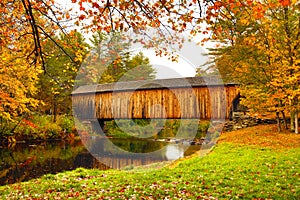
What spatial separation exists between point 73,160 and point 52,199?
935cm

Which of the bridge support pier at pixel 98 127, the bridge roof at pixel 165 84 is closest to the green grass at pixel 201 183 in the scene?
the bridge roof at pixel 165 84

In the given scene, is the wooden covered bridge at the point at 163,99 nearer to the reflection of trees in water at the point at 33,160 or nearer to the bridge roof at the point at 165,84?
the bridge roof at the point at 165,84

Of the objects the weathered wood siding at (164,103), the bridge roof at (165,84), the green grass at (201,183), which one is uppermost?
the bridge roof at (165,84)

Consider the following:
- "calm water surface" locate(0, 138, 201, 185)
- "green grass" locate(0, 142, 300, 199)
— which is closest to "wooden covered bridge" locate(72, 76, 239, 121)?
"calm water surface" locate(0, 138, 201, 185)

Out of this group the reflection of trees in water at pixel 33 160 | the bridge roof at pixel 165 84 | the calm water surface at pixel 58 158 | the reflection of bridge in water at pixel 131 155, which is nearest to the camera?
the reflection of trees in water at pixel 33 160

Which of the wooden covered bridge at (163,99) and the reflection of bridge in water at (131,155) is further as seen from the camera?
the wooden covered bridge at (163,99)

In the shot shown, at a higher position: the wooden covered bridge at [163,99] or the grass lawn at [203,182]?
the wooden covered bridge at [163,99]

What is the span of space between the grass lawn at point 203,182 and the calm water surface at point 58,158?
3151mm

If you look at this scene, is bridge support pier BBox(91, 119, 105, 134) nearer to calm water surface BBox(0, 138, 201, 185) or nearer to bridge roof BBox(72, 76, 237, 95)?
bridge roof BBox(72, 76, 237, 95)

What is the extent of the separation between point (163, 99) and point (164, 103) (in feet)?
0.93

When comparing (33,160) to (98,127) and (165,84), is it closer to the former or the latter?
(165,84)

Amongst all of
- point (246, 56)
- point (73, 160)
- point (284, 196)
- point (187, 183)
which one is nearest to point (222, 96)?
point (246, 56)

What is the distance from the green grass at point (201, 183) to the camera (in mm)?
6469

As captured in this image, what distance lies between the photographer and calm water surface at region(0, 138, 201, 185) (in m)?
12.9
